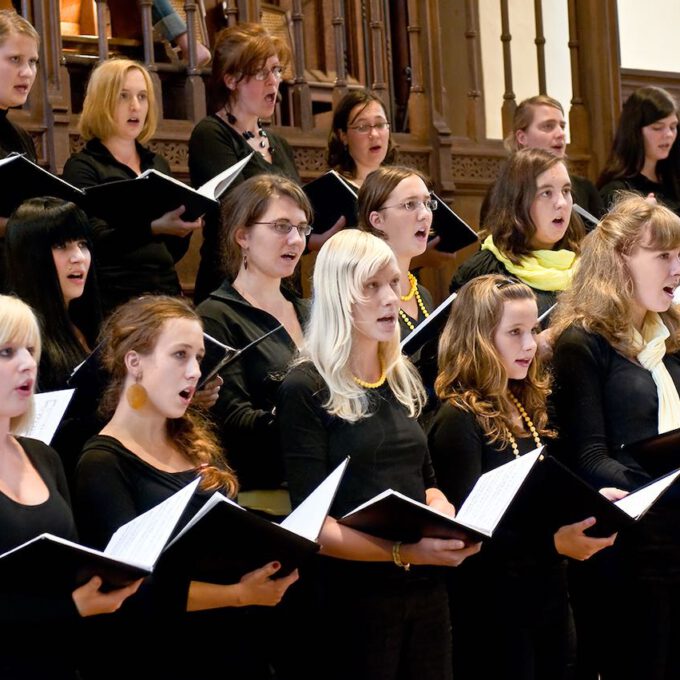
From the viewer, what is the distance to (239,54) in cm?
351

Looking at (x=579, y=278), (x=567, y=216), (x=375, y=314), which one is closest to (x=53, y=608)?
(x=375, y=314)

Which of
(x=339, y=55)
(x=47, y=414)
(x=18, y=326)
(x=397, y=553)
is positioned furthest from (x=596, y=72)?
(x=18, y=326)

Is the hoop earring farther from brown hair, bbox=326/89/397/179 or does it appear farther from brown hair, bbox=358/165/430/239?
brown hair, bbox=326/89/397/179

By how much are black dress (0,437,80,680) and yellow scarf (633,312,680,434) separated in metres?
1.30

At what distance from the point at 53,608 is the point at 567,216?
1.89 metres

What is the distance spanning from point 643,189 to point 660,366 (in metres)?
1.40

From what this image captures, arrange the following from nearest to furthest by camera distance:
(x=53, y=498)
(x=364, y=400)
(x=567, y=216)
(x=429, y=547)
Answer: (x=53, y=498) < (x=429, y=547) < (x=364, y=400) < (x=567, y=216)

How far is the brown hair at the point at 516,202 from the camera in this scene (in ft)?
11.0

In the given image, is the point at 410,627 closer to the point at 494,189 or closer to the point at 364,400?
the point at 364,400

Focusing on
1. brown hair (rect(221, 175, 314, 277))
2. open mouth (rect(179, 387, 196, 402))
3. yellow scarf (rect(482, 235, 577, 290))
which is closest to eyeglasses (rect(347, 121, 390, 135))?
yellow scarf (rect(482, 235, 577, 290))

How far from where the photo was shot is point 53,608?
6.34 ft

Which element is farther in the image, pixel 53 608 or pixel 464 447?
pixel 464 447

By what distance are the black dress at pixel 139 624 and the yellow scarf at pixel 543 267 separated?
135cm

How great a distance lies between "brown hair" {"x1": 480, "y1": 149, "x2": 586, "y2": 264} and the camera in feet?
11.0
